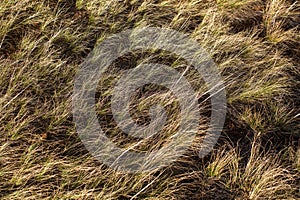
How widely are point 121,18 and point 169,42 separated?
508 millimetres

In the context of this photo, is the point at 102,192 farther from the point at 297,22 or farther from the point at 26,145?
the point at 297,22

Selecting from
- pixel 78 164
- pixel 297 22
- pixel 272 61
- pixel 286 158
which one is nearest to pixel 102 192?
pixel 78 164

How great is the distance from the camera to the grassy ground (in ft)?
8.73

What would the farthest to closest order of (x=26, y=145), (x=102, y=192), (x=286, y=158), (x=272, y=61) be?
(x=272, y=61) < (x=286, y=158) < (x=26, y=145) < (x=102, y=192)

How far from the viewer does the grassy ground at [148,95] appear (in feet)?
8.73

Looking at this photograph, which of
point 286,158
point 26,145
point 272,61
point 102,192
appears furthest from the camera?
point 272,61

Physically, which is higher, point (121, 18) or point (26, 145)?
point (121, 18)

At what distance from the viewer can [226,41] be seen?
362cm

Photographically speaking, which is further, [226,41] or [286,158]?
[226,41]

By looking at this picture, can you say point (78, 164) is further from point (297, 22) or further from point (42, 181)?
point (297, 22)

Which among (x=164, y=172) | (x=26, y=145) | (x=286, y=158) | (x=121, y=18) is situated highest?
(x=121, y=18)

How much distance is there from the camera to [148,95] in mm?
3180

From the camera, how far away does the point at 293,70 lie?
3660 mm

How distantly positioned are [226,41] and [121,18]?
97cm
